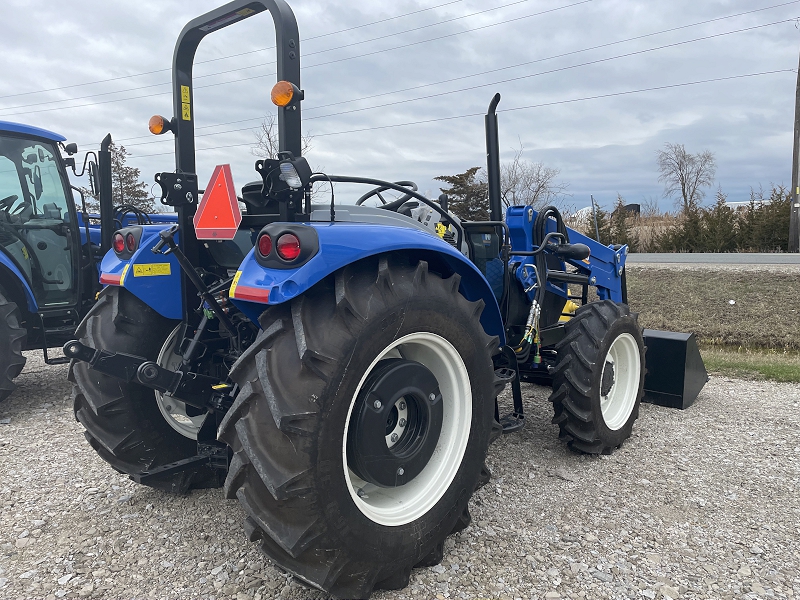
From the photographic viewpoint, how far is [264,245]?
2072 millimetres

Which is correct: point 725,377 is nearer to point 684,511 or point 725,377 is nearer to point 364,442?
point 684,511

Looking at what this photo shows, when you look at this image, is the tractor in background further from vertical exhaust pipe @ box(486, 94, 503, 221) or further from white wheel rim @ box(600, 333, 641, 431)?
white wheel rim @ box(600, 333, 641, 431)

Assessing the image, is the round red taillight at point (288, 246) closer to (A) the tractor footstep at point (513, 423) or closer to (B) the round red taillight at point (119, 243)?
(B) the round red taillight at point (119, 243)

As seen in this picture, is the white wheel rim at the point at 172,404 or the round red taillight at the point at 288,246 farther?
the white wheel rim at the point at 172,404

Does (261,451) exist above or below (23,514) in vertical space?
above

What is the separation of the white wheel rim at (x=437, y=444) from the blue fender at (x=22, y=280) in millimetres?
4514

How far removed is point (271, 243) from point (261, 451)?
69 cm

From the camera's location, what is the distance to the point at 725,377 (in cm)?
618

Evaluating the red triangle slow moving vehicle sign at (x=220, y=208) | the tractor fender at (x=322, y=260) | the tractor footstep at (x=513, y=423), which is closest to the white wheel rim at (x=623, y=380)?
the tractor footstep at (x=513, y=423)

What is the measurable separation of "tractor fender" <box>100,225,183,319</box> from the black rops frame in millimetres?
124

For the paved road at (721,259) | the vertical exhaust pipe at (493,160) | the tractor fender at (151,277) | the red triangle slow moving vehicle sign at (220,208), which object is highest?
the vertical exhaust pipe at (493,160)

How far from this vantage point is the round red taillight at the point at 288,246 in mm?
2023

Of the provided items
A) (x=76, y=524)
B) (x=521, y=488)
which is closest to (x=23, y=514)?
(x=76, y=524)

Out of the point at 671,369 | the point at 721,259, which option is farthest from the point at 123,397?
the point at 721,259
